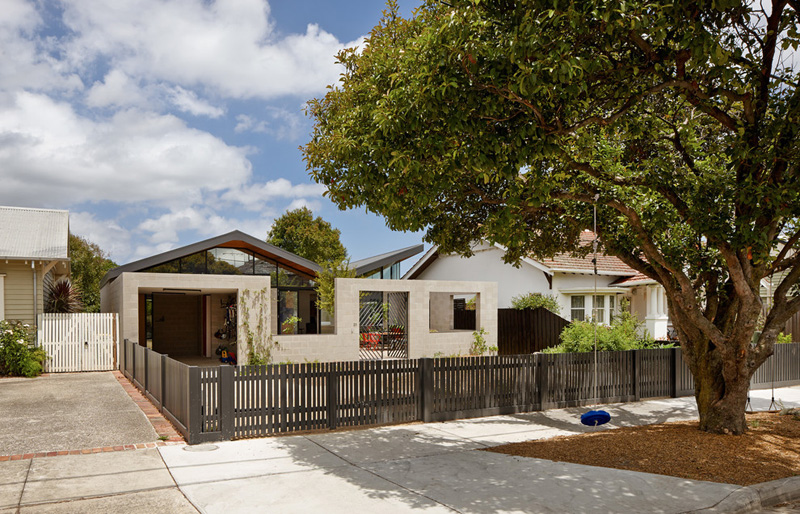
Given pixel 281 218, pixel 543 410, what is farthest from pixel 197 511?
pixel 281 218

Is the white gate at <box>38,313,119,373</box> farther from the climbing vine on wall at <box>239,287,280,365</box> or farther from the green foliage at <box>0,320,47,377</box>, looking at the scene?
the climbing vine on wall at <box>239,287,280,365</box>

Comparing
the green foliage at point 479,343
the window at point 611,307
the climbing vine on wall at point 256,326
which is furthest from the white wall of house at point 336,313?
the window at point 611,307

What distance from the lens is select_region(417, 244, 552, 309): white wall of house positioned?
24984 mm

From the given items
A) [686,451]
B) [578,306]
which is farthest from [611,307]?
[686,451]

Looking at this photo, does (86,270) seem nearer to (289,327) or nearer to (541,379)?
(289,327)

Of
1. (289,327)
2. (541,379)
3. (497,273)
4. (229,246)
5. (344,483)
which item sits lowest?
(344,483)

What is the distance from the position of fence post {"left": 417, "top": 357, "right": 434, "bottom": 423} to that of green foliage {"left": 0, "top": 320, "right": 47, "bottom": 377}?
40.0 feet

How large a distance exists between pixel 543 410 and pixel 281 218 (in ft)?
140

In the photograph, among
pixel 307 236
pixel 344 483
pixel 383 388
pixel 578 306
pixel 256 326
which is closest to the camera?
pixel 344 483

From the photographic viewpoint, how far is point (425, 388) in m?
10.8

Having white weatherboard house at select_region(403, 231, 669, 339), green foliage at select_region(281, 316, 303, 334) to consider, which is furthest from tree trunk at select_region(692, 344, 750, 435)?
green foliage at select_region(281, 316, 303, 334)

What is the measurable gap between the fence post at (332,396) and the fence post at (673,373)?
26.9 ft

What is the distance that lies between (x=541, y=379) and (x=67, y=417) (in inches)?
343

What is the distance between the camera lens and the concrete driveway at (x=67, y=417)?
356 inches
